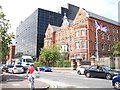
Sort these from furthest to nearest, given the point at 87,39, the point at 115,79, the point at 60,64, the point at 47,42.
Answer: the point at 47,42, the point at 87,39, the point at 60,64, the point at 115,79

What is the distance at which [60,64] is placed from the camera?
4966 cm

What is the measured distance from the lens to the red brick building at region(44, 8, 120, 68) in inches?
2084

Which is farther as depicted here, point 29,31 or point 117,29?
point 29,31

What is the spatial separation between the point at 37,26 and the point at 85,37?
26.9 m

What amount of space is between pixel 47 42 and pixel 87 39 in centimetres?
2023

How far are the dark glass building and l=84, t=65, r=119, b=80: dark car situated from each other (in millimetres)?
52001

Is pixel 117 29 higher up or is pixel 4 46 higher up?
pixel 117 29

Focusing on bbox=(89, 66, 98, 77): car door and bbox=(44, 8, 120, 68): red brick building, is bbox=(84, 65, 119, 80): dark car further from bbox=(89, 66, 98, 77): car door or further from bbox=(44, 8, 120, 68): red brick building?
bbox=(44, 8, 120, 68): red brick building

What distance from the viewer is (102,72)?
73.0 ft

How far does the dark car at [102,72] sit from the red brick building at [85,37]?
2696cm

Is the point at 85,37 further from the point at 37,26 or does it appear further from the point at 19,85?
the point at 19,85

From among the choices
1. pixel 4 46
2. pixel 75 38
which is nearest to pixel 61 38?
pixel 75 38

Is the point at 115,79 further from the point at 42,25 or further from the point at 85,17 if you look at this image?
the point at 42,25

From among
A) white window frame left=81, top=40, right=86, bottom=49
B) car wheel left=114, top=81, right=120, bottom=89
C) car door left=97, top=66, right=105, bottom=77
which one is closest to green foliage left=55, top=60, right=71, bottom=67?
white window frame left=81, top=40, right=86, bottom=49
